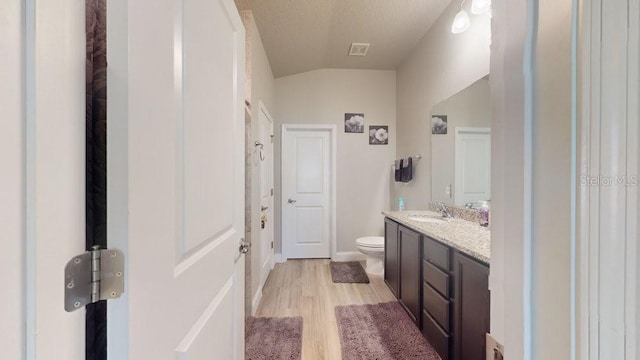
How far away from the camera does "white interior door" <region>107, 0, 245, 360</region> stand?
48 centimetres

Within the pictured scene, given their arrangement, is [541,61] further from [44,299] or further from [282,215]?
[282,215]

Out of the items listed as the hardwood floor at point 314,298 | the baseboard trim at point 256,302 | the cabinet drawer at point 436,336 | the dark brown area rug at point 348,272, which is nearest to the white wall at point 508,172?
the cabinet drawer at point 436,336

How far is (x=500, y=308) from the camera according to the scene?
0.46 meters

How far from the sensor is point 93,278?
17.3 inches

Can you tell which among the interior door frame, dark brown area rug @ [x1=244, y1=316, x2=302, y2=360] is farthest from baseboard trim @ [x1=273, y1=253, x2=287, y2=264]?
the interior door frame

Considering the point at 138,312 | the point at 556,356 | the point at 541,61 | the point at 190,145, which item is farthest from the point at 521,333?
the point at 190,145

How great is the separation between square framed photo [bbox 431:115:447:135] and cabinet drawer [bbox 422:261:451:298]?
1358 mm

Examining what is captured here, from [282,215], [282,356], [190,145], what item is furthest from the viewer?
[282,215]

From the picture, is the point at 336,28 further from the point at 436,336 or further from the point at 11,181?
the point at 11,181

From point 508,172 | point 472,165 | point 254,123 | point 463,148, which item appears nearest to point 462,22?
point 463,148

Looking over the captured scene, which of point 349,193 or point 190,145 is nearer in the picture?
point 190,145

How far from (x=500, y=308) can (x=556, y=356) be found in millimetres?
105

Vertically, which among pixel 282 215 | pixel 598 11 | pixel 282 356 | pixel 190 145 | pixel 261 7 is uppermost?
pixel 261 7

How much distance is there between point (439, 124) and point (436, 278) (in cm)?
159
